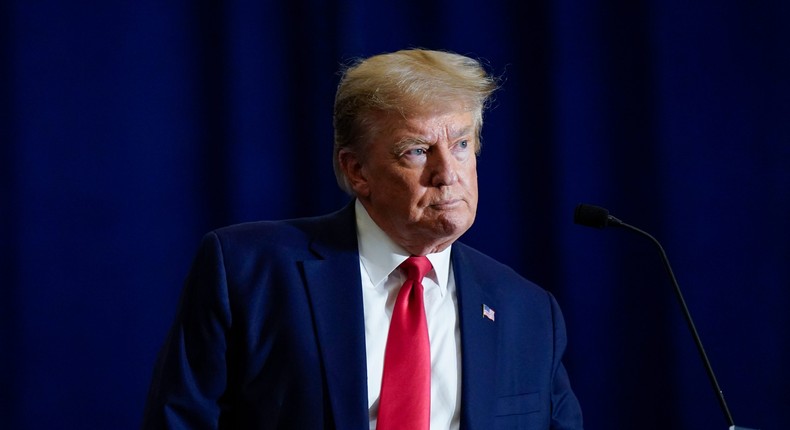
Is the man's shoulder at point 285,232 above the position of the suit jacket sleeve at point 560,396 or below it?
above

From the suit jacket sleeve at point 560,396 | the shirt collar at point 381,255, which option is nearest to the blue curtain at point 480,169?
the suit jacket sleeve at point 560,396

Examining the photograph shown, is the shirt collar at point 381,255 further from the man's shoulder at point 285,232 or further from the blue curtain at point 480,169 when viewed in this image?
the blue curtain at point 480,169

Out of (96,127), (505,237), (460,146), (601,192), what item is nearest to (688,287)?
(601,192)

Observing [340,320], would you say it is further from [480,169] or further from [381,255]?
[480,169]

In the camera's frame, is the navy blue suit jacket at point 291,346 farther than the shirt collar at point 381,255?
No

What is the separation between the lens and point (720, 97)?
8.70ft

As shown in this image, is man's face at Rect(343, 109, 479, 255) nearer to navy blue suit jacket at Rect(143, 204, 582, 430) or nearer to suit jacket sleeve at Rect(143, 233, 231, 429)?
navy blue suit jacket at Rect(143, 204, 582, 430)

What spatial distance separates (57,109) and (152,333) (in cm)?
66

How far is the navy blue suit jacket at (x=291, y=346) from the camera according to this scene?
1.68 m

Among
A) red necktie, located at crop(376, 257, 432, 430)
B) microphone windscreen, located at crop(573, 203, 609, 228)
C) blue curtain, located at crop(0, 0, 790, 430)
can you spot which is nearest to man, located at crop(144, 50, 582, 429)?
red necktie, located at crop(376, 257, 432, 430)

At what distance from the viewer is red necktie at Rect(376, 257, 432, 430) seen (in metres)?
1.72

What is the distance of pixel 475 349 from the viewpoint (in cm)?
182

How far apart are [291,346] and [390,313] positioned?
0.22m

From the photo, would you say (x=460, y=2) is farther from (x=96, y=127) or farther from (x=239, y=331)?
(x=239, y=331)
